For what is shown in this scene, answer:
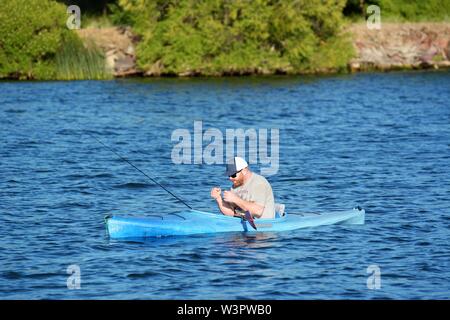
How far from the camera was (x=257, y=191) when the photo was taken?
59.0ft

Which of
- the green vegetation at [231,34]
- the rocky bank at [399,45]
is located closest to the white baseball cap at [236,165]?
the green vegetation at [231,34]

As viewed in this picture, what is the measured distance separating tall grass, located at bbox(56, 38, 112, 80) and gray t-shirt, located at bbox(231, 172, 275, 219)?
3587 cm

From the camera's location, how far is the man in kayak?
698 inches

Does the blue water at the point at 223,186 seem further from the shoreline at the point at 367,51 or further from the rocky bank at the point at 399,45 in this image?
the rocky bank at the point at 399,45

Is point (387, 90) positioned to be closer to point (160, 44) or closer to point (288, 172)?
point (160, 44)

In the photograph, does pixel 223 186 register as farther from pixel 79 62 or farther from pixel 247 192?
pixel 79 62

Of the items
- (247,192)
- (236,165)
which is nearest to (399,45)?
(247,192)

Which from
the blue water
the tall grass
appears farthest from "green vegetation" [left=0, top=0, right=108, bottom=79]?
the blue water

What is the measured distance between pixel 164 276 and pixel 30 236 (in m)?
3.49

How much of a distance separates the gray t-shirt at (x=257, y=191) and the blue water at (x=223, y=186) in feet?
1.93

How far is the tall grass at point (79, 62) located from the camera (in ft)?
175

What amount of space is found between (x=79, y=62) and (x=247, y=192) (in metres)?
36.6
